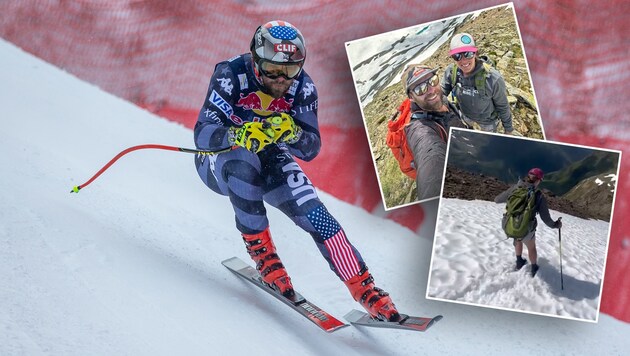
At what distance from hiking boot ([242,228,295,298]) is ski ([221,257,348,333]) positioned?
0.13 feet

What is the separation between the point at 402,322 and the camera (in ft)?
12.9

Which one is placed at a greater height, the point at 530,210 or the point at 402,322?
the point at 530,210

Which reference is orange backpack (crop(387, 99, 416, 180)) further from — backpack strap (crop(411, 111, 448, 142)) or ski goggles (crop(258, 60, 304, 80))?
ski goggles (crop(258, 60, 304, 80))

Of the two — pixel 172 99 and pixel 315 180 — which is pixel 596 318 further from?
pixel 172 99

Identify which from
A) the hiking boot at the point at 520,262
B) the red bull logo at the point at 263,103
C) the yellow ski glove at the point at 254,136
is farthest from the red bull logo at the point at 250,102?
the hiking boot at the point at 520,262

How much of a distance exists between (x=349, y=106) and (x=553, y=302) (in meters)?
1.95

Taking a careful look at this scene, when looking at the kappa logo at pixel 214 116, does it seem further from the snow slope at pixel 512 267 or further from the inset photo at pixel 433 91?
the snow slope at pixel 512 267

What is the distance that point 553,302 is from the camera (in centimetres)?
501

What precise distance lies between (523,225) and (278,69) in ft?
7.06

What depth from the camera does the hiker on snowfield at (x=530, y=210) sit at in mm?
4910

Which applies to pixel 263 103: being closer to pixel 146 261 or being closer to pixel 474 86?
pixel 146 261

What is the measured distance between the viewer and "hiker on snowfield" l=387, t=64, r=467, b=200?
5242mm

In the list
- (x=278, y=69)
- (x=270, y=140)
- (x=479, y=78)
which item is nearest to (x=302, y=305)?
(x=270, y=140)

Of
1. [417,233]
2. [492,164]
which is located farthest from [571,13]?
[417,233]
